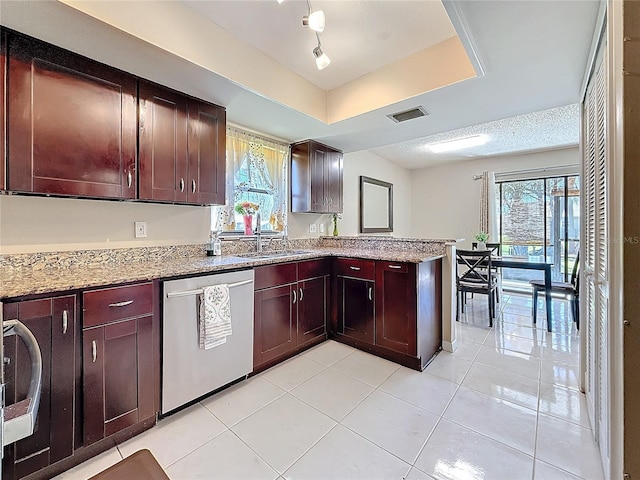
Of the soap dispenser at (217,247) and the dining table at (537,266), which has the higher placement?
the soap dispenser at (217,247)

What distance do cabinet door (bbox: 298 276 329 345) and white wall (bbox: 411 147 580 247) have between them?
3.94m

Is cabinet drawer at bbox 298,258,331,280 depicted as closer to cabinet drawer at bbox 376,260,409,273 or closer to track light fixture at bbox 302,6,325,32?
cabinet drawer at bbox 376,260,409,273

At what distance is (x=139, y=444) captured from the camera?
1626 mm

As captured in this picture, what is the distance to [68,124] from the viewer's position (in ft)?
5.41

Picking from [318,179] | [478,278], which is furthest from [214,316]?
[478,278]

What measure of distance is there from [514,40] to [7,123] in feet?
9.02

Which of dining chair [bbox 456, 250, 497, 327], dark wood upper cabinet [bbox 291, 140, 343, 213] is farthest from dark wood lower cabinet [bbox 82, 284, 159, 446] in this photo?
dining chair [bbox 456, 250, 497, 327]

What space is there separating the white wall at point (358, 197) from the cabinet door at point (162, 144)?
153 cm

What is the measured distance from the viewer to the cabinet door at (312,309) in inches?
107

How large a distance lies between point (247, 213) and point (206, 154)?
2.65 feet

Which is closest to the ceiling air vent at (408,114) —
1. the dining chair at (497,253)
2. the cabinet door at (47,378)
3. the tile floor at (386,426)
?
the tile floor at (386,426)

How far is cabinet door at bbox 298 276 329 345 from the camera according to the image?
2725mm

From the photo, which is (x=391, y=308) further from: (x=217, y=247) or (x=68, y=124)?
(x=68, y=124)

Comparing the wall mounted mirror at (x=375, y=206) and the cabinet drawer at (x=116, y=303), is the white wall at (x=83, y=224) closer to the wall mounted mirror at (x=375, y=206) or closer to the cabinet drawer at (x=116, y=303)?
the cabinet drawer at (x=116, y=303)
